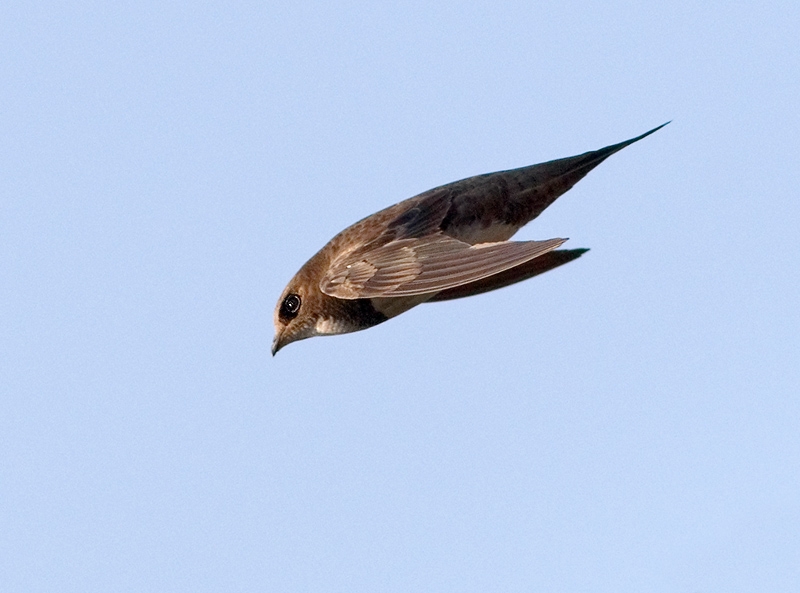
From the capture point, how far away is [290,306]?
10.4 metres

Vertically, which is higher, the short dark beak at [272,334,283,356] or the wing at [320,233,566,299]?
the wing at [320,233,566,299]

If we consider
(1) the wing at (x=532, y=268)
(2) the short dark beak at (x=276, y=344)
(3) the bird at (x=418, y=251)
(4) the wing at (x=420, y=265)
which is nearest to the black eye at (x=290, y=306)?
(3) the bird at (x=418, y=251)

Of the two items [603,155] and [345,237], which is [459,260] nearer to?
[345,237]

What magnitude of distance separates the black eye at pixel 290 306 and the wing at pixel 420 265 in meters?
0.55

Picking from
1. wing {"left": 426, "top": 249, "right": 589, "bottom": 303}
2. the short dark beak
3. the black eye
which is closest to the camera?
the black eye

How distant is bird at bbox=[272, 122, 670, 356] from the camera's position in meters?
9.48

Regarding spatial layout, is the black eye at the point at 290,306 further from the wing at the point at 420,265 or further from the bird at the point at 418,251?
the wing at the point at 420,265

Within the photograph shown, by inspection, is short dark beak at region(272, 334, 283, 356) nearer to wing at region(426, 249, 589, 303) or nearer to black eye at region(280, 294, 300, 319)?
black eye at region(280, 294, 300, 319)

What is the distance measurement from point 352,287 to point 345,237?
0.76 metres

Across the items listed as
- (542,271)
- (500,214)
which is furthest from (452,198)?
(542,271)

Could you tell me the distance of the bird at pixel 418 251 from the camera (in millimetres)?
9477

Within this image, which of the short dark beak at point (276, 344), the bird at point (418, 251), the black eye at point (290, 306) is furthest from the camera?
the short dark beak at point (276, 344)

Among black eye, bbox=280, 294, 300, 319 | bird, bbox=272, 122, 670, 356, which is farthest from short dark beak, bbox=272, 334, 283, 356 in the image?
black eye, bbox=280, 294, 300, 319

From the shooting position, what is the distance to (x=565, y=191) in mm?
10664
